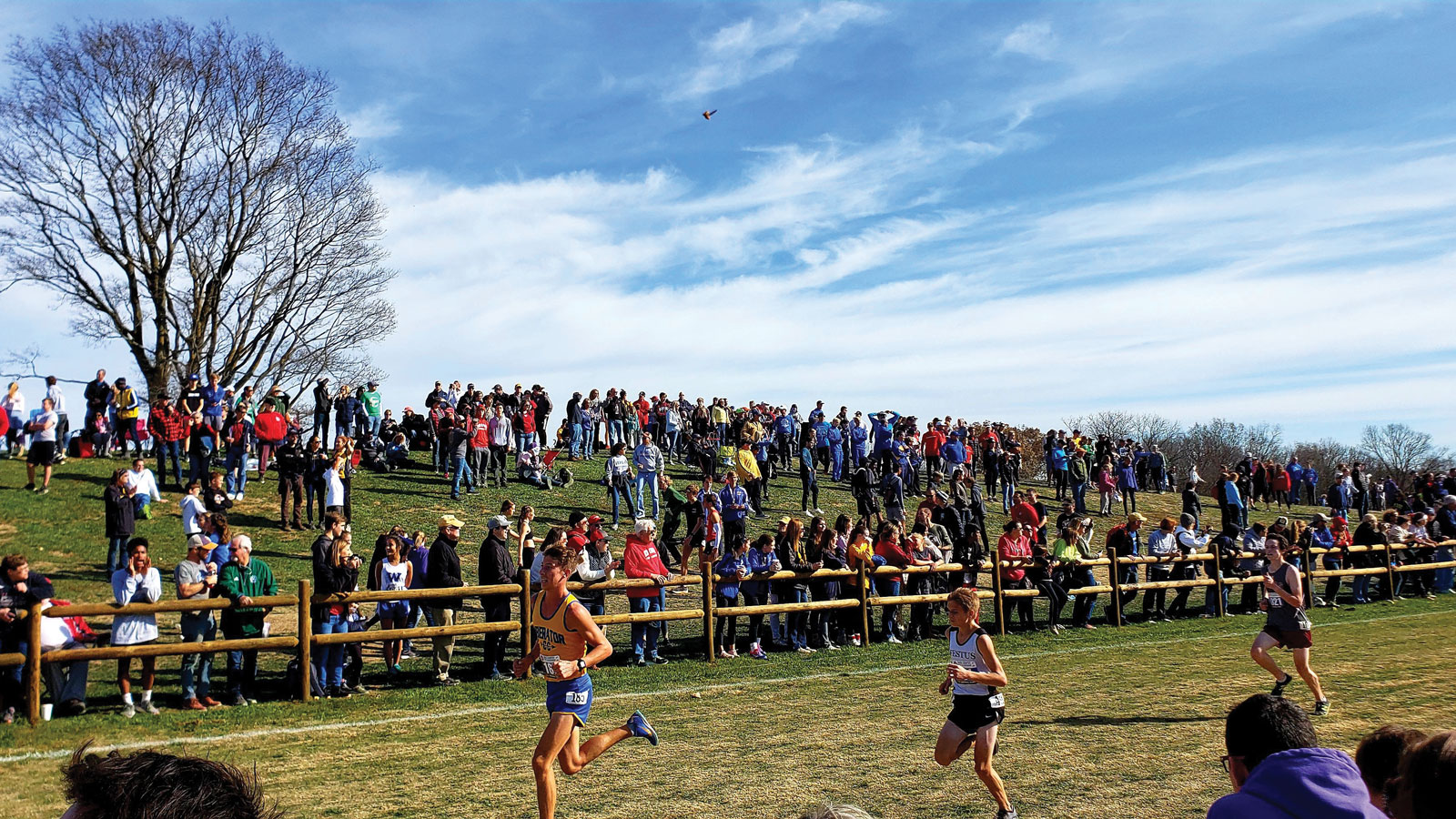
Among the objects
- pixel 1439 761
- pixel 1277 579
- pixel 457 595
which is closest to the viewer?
pixel 1439 761

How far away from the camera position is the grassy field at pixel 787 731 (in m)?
7.39

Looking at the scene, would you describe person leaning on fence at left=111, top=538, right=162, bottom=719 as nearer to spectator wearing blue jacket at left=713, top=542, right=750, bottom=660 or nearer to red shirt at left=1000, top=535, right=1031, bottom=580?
spectator wearing blue jacket at left=713, top=542, right=750, bottom=660

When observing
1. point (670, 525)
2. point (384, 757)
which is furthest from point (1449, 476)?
point (384, 757)

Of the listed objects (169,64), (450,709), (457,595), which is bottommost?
(450,709)

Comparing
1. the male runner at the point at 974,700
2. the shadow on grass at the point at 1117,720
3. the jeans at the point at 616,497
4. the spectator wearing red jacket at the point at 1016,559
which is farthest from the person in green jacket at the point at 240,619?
the jeans at the point at 616,497

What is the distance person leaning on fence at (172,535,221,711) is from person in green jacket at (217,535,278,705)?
0.23 metres

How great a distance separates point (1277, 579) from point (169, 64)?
33604 mm

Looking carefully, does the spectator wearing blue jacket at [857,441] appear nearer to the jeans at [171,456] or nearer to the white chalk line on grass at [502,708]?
the white chalk line on grass at [502,708]

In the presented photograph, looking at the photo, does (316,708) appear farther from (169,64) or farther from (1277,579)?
(169,64)

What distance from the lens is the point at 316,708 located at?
10.9 meters

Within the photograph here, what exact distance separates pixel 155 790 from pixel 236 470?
22277 mm

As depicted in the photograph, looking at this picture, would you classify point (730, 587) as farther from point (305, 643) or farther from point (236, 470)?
point (236, 470)

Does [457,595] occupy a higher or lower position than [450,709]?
higher

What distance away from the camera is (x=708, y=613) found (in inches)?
560
